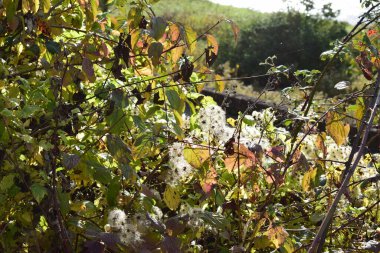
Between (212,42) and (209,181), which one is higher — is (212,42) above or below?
above

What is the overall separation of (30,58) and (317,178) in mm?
1303

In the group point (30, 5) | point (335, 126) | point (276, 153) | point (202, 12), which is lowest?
point (202, 12)

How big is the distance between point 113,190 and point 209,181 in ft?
1.06

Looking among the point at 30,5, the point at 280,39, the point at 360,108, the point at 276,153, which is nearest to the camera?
the point at 30,5

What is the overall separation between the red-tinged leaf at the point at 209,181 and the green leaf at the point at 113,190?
29 cm

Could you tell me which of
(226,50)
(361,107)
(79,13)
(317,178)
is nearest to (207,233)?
(317,178)

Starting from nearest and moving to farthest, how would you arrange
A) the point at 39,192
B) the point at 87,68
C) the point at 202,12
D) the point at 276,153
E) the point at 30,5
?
the point at 39,192 → the point at 87,68 → the point at 30,5 → the point at 276,153 → the point at 202,12

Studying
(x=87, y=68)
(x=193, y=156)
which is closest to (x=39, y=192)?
(x=87, y=68)

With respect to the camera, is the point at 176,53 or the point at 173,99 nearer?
the point at 173,99

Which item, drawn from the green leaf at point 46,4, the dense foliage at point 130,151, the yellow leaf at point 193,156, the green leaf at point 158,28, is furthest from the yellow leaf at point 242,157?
the green leaf at point 46,4

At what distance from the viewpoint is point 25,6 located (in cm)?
218

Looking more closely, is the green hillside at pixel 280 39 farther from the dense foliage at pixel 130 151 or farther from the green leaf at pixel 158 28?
the green leaf at pixel 158 28

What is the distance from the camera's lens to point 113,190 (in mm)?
2217

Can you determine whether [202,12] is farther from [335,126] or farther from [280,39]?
[335,126]
